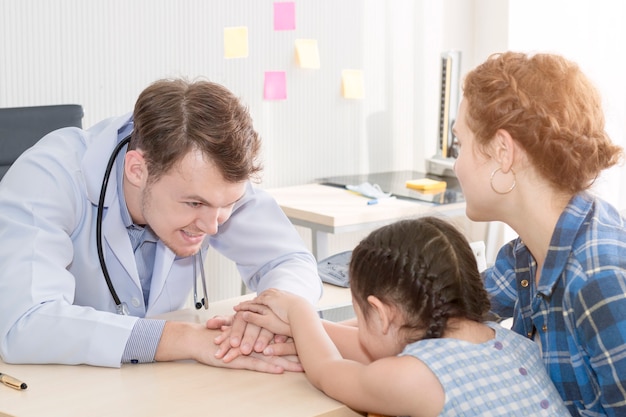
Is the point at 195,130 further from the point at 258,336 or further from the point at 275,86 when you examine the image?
the point at 275,86

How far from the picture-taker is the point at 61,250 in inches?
60.7

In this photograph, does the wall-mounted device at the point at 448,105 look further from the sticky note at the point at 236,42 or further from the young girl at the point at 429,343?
the young girl at the point at 429,343

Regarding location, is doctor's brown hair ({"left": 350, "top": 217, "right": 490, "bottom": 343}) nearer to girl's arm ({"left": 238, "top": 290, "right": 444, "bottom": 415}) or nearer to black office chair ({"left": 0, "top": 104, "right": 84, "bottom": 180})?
girl's arm ({"left": 238, "top": 290, "right": 444, "bottom": 415})

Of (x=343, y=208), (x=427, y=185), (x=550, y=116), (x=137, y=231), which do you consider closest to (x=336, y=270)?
(x=137, y=231)

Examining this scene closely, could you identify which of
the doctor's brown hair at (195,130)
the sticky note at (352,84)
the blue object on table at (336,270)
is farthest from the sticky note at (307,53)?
the doctor's brown hair at (195,130)

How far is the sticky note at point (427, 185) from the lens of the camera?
3.10 m

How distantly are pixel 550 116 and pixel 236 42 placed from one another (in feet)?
6.07

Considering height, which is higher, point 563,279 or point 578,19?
point 578,19

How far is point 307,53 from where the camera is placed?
320cm

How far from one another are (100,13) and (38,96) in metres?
0.32

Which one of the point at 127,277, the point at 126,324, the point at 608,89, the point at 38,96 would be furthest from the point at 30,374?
the point at 608,89

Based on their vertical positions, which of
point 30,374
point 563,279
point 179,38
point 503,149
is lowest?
point 30,374

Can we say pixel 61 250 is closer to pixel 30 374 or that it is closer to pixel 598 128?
pixel 30 374

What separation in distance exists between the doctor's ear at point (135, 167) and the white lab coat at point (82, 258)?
48mm
